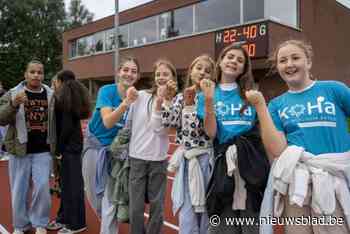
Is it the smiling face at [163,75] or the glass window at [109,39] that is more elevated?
the glass window at [109,39]

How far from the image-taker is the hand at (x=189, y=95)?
9.54 feet

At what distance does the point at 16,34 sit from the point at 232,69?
40.8 m

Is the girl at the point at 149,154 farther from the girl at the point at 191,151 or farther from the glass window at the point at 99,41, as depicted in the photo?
the glass window at the point at 99,41

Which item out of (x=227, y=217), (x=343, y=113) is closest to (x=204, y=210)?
(x=227, y=217)

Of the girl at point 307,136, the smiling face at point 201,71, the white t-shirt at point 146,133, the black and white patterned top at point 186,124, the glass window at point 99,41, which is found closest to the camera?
the girl at point 307,136

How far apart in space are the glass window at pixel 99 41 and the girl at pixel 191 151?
27480 mm

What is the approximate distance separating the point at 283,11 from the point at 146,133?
53.8ft

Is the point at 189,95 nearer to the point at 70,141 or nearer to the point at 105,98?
the point at 105,98

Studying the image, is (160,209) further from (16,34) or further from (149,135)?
(16,34)

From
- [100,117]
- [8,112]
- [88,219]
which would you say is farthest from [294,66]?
[88,219]

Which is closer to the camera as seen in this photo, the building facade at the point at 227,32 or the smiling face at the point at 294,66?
the smiling face at the point at 294,66

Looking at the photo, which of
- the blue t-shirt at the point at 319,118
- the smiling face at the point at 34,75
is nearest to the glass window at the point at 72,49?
the smiling face at the point at 34,75

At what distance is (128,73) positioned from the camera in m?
3.50

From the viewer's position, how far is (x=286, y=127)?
2289 mm
